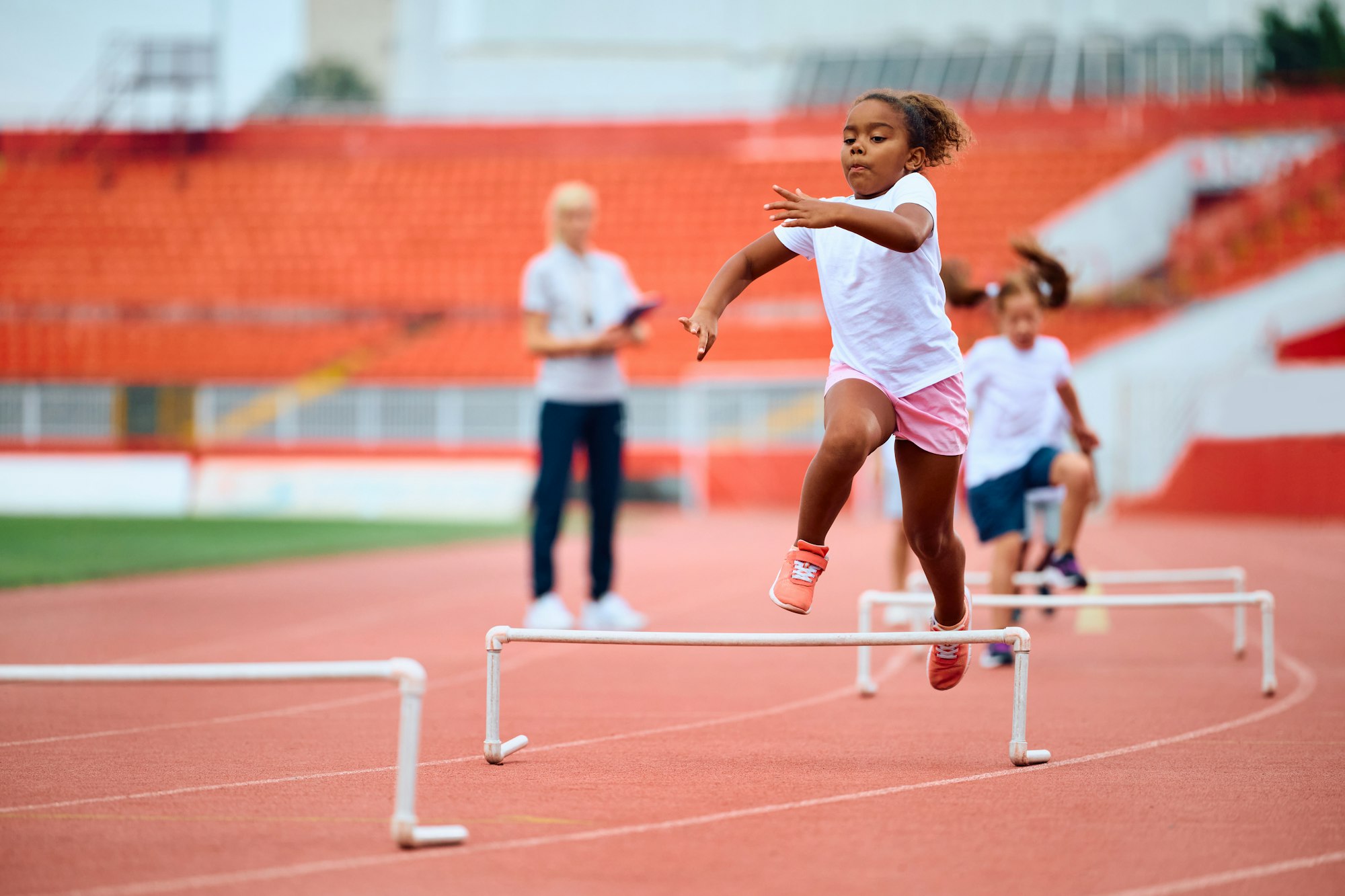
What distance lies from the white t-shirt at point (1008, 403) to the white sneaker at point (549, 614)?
2.15 m

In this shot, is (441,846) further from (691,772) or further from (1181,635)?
(1181,635)

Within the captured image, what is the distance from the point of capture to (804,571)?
13.6 feet

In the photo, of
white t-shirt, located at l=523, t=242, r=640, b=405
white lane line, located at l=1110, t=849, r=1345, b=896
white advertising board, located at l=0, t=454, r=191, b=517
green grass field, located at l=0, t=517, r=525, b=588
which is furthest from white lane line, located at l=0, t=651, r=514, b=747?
white advertising board, located at l=0, t=454, r=191, b=517

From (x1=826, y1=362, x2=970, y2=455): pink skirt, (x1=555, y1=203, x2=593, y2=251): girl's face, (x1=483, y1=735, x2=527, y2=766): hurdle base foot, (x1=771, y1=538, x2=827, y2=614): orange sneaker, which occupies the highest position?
(x1=555, y1=203, x2=593, y2=251): girl's face

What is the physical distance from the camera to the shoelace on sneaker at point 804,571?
412 centimetres

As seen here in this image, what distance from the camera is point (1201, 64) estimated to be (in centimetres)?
3791

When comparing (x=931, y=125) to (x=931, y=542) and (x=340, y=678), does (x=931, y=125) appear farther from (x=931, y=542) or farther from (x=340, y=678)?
(x=340, y=678)

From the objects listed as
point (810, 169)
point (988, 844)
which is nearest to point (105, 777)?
point (988, 844)

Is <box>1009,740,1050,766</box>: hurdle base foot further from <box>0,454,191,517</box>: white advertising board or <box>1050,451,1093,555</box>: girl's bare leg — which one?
<box>0,454,191,517</box>: white advertising board

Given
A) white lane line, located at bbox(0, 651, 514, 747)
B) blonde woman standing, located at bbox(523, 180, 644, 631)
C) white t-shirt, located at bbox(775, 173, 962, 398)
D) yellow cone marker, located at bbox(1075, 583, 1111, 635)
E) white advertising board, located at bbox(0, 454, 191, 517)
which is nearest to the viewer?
white t-shirt, located at bbox(775, 173, 962, 398)

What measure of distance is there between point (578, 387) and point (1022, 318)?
2317 mm

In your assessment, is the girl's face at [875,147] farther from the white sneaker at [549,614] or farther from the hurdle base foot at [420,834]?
the white sneaker at [549,614]

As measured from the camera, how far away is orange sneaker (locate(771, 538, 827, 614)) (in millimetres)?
4094

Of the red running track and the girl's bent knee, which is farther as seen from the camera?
the girl's bent knee
